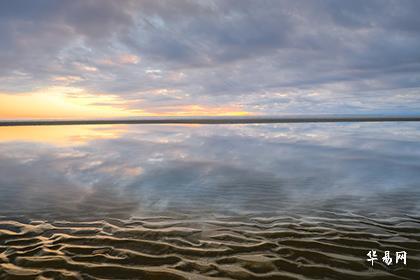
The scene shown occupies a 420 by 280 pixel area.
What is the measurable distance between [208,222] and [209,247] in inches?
59.1

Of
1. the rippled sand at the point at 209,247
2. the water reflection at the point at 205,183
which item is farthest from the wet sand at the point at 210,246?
the water reflection at the point at 205,183

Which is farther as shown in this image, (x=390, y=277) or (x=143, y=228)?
(x=143, y=228)

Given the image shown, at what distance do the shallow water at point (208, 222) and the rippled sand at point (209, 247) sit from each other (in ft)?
0.08

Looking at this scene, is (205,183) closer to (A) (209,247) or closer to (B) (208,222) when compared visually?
(B) (208,222)

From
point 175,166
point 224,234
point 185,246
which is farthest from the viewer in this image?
point 175,166

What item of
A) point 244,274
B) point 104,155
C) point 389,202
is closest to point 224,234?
point 244,274

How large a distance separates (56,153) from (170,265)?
19202 millimetres

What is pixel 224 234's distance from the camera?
7.15m

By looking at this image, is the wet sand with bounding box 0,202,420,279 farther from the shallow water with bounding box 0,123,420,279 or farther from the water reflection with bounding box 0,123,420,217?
the water reflection with bounding box 0,123,420,217

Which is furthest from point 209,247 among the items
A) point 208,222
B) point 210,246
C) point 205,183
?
point 205,183

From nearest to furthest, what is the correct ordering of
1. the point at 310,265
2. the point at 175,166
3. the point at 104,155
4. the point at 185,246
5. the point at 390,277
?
the point at 390,277, the point at 310,265, the point at 185,246, the point at 175,166, the point at 104,155

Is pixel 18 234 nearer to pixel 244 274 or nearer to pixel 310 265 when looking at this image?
pixel 244 274

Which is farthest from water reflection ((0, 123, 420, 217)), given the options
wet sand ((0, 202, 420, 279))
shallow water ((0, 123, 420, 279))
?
wet sand ((0, 202, 420, 279))

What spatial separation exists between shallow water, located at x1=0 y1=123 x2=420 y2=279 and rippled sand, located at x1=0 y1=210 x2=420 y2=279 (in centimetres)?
2
